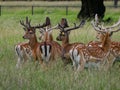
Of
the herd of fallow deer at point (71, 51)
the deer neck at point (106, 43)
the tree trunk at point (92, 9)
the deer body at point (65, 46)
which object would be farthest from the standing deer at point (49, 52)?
the tree trunk at point (92, 9)

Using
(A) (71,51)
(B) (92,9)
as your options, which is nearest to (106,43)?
(A) (71,51)

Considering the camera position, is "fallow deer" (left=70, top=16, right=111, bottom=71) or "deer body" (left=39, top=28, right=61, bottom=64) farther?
"deer body" (left=39, top=28, right=61, bottom=64)

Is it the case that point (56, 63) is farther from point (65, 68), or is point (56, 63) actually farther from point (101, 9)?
point (101, 9)

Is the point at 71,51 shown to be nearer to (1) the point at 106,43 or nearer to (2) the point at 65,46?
(1) the point at 106,43

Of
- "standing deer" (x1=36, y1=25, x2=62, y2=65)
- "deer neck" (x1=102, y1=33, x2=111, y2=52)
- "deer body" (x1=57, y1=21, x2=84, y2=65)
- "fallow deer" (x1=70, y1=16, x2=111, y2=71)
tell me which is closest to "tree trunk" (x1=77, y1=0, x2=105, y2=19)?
"deer body" (x1=57, y1=21, x2=84, y2=65)

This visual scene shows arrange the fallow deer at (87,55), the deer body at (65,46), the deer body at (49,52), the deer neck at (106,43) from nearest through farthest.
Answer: the fallow deer at (87,55) → the deer neck at (106,43) → the deer body at (49,52) → the deer body at (65,46)

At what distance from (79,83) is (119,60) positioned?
9.18ft

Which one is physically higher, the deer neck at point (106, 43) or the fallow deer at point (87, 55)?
the deer neck at point (106, 43)

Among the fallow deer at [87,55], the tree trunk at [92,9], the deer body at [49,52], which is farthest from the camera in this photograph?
the tree trunk at [92,9]

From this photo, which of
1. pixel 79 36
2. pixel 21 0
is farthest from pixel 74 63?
pixel 21 0

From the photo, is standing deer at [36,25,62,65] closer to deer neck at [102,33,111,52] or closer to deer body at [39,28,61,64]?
deer body at [39,28,61,64]

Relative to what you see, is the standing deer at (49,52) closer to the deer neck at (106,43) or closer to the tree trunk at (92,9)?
the deer neck at (106,43)

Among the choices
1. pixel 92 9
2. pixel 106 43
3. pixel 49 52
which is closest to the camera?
pixel 106 43

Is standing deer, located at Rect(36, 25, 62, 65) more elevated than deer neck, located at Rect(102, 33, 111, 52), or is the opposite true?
deer neck, located at Rect(102, 33, 111, 52)
